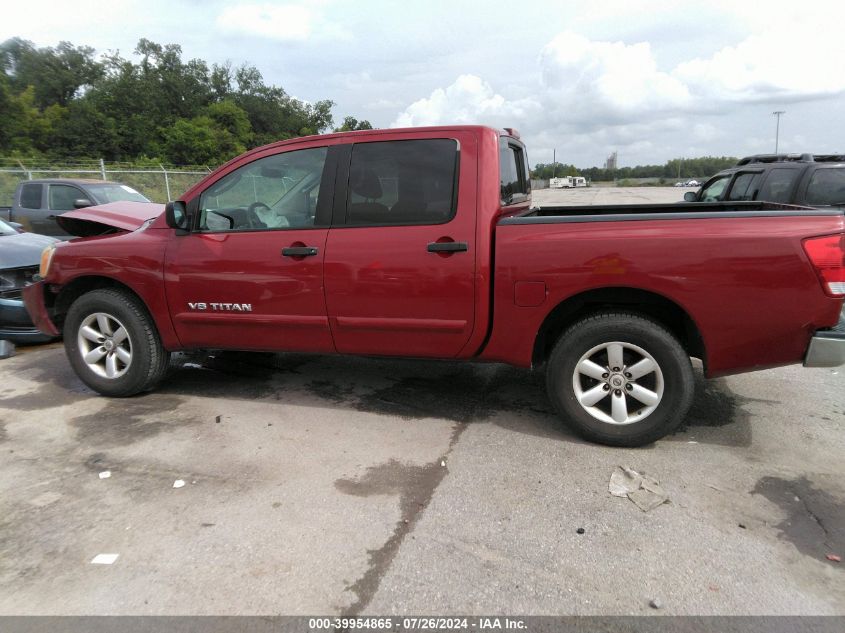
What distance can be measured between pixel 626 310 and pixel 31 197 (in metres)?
10.8

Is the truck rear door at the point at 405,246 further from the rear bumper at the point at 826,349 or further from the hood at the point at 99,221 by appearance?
the hood at the point at 99,221

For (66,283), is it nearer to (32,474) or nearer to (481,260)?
(32,474)

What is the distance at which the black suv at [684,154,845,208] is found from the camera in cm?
628

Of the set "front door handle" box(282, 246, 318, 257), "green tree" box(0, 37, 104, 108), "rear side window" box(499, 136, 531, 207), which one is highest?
"green tree" box(0, 37, 104, 108)

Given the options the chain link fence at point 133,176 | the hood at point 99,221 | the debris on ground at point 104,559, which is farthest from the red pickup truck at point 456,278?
the chain link fence at point 133,176

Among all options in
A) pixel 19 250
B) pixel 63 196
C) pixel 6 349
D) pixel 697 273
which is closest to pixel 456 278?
pixel 697 273

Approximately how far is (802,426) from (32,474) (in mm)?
4796

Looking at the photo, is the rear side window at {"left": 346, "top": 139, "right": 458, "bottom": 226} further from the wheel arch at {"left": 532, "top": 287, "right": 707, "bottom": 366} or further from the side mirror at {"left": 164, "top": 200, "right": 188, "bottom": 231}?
the side mirror at {"left": 164, "top": 200, "right": 188, "bottom": 231}

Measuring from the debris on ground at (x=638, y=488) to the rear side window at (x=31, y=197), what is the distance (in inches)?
425

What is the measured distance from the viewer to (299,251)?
3846mm

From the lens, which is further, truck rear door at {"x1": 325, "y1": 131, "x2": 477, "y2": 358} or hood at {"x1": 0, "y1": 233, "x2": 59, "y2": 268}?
hood at {"x1": 0, "y1": 233, "x2": 59, "y2": 268}

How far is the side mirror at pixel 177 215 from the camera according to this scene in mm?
4098

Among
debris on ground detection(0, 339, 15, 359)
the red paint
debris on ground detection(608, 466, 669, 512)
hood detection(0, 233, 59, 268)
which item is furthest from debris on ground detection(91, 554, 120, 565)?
hood detection(0, 233, 59, 268)

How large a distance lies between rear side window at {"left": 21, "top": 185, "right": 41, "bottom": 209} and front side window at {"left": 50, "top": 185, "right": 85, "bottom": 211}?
11.9 inches
